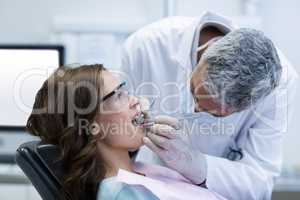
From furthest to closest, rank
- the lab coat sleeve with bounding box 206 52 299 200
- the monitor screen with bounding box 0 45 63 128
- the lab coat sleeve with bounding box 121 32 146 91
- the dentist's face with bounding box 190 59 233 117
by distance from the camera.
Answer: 1. the monitor screen with bounding box 0 45 63 128
2. the lab coat sleeve with bounding box 121 32 146 91
3. the lab coat sleeve with bounding box 206 52 299 200
4. the dentist's face with bounding box 190 59 233 117

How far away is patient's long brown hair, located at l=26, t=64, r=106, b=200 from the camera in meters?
1.26

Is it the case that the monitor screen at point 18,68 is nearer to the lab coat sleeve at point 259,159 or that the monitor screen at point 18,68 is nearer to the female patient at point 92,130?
the female patient at point 92,130

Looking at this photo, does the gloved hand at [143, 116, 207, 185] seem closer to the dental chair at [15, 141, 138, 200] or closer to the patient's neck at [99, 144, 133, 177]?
the patient's neck at [99, 144, 133, 177]

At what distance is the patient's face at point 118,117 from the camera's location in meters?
1.30

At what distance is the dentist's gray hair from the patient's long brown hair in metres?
0.36

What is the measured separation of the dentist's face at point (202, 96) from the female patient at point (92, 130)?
191 millimetres

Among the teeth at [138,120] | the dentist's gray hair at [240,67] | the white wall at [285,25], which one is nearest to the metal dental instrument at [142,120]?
the teeth at [138,120]

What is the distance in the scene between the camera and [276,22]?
8.32ft

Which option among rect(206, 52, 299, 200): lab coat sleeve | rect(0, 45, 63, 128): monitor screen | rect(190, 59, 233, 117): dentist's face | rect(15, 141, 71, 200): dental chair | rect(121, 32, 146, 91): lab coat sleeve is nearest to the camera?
rect(15, 141, 71, 200): dental chair

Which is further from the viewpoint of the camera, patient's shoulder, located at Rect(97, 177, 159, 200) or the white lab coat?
the white lab coat

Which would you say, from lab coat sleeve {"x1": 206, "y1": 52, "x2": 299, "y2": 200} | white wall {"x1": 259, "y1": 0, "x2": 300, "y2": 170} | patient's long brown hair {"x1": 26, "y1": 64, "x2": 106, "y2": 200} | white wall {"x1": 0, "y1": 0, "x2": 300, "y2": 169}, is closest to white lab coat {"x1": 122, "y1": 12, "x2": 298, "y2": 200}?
lab coat sleeve {"x1": 206, "y1": 52, "x2": 299, "y2": 200}

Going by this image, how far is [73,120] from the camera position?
1264mm

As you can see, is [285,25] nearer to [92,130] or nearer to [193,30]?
[193,30]

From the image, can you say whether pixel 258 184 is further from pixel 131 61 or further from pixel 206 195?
pixel 131 61
